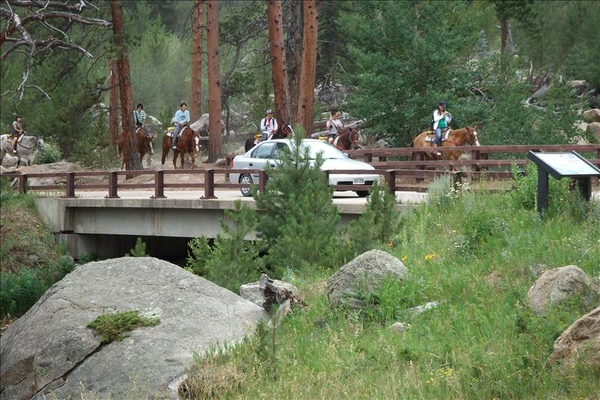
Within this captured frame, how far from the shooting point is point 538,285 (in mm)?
10750

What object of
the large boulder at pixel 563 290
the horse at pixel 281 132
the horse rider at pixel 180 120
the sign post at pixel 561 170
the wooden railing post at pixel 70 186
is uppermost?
the horse rider at pixel 180 120

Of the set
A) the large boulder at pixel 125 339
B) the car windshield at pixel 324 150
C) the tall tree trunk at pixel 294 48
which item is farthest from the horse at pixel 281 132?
the large boulder at pixel 125 339

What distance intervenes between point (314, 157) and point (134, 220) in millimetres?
5269

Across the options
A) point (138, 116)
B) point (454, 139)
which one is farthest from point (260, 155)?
point (138, 116)

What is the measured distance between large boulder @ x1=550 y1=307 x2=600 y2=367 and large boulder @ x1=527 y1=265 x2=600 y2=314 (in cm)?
105

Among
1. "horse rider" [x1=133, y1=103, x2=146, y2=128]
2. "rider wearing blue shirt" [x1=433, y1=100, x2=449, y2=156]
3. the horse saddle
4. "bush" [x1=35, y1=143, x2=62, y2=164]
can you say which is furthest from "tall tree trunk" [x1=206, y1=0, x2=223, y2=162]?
"rider wearing blue shirt" [x1=433, y1=100, x2=449, y2=156]

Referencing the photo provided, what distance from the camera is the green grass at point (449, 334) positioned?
9180 millimetres

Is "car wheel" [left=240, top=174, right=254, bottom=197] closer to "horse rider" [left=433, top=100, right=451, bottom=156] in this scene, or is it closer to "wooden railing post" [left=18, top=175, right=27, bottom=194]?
"horse rider" [left=433, top=100, right=451, bottom=156]

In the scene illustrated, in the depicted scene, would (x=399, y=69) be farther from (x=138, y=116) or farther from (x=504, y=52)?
(x=138, y=116)

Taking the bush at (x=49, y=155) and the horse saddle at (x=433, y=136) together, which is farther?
the bush at (x=49, y=155)

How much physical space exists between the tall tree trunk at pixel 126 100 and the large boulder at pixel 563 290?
86.5ft

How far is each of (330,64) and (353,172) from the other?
90.3 feet

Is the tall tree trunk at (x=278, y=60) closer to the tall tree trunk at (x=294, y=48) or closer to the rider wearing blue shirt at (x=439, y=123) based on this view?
the tall tree trunk at (x=294, y=48)

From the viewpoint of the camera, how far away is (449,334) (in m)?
10.8
